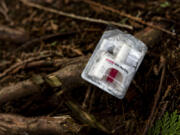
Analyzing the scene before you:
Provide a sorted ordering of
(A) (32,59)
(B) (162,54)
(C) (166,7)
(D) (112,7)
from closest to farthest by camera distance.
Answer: (B) (162,54)
(A) (32,59)
(C) (166,7)
(D) (112,7)

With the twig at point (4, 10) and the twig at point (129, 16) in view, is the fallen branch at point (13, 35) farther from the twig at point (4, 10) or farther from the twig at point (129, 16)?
the twig at point (129, 16)

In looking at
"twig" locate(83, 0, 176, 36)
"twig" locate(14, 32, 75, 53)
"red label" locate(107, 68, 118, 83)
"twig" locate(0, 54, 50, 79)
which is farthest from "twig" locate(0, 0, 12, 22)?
"red label" locate(107, 68, 118, 83)

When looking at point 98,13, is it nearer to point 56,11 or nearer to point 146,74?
point 56,11

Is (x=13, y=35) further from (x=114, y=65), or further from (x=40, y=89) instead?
(x=114, y=65)

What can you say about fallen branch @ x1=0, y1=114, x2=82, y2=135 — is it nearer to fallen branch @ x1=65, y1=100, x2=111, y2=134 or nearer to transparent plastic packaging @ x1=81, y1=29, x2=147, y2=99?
fallen branch @ x1=65, y1=100, x2=111, y2=134

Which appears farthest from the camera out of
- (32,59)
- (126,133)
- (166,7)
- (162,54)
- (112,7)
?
(112,7)

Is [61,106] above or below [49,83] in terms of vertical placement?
below

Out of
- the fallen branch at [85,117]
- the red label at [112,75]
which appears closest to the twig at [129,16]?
the red label at [112,75]

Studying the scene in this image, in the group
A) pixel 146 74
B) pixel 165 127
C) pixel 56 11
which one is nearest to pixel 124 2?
pixel 56 11
